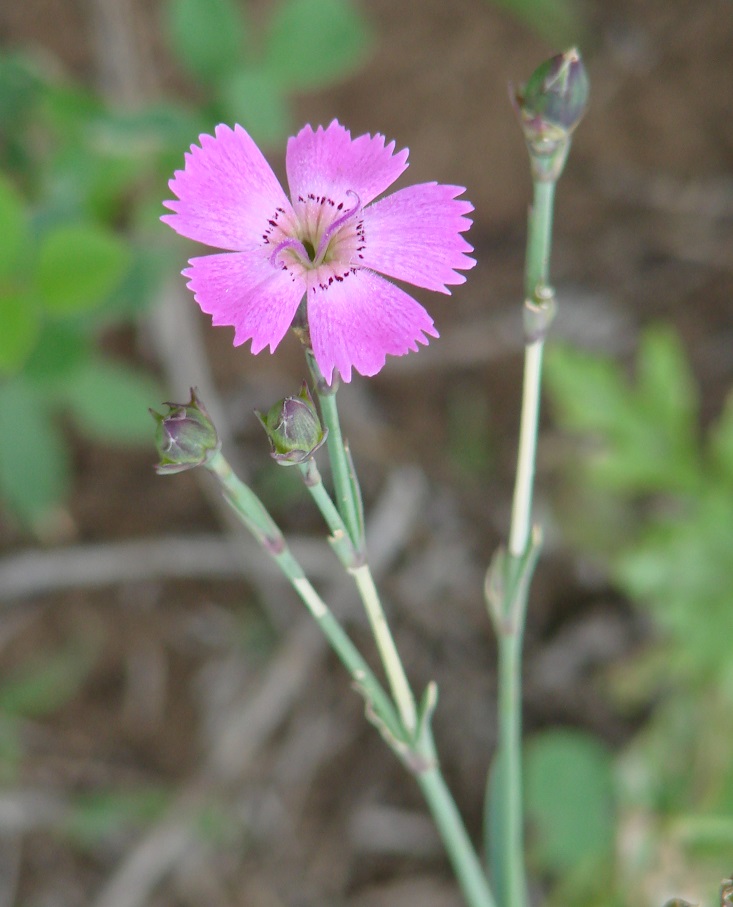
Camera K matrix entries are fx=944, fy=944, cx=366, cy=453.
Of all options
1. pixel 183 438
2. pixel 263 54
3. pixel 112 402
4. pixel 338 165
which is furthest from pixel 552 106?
pixel 112 402

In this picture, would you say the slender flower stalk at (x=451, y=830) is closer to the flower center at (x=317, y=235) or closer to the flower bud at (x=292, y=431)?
the flower bud at (x=292, y=431)

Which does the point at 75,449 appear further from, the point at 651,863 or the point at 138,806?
the point at 651,863

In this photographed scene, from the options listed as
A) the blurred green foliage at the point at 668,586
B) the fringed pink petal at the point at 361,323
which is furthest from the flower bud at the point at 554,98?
the blurred green foliage at the point at 668,586

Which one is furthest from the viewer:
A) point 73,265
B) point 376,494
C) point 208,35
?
point 376,494

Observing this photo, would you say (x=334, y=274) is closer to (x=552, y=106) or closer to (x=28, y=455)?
(x=552, y=106)

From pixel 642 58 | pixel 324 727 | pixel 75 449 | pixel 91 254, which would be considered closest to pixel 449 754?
pixel 324 727
